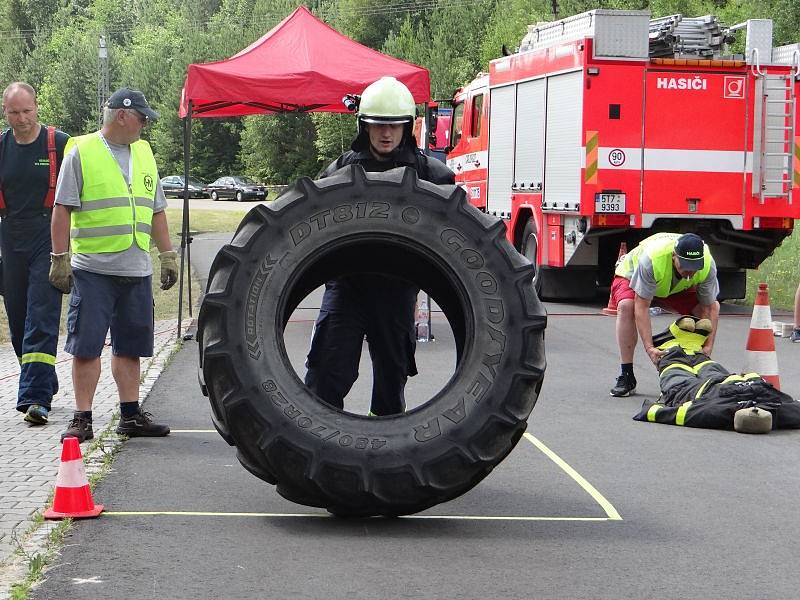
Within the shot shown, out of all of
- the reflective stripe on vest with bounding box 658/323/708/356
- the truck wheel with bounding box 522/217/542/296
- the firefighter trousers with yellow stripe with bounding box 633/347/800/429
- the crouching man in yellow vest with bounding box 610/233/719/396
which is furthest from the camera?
the truck wheel with bounding box 522/217/542/296

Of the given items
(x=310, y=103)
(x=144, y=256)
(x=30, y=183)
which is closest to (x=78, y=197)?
(x=144, y=256)

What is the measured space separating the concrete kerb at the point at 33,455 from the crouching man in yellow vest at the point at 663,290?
3.46 meters

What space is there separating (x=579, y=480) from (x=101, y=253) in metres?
2.90

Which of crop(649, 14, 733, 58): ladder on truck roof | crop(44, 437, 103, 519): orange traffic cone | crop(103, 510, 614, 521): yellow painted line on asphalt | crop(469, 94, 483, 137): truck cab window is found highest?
crop(649, 14, 733, 58): ladder on truck roof

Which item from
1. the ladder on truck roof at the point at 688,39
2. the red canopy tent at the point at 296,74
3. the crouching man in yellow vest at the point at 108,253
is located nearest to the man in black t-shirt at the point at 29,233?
the crouching man in yellow vest at the point at 108,253

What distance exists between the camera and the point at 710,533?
18.9ft

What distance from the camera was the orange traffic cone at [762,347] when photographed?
32.0 ft

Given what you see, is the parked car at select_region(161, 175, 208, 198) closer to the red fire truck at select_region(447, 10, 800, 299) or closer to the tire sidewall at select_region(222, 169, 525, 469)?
the red fire truck at select_region(447, 10, 800, 299)

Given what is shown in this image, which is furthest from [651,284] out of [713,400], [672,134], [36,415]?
[672,134]

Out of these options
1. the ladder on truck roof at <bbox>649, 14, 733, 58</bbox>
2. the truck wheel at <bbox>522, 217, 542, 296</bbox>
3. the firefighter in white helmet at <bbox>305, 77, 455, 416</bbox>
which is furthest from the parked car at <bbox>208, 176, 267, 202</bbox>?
the firefighter in white helmet at <bbox>305, 77, 455, 416</bbox>

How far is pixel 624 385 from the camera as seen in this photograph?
33.0ft

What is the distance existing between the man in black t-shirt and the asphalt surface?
3.42ft

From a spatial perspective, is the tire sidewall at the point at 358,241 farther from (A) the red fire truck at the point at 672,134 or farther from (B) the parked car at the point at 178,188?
(B) the parked car at the point at 178,188

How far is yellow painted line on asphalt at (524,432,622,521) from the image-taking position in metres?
6.16
